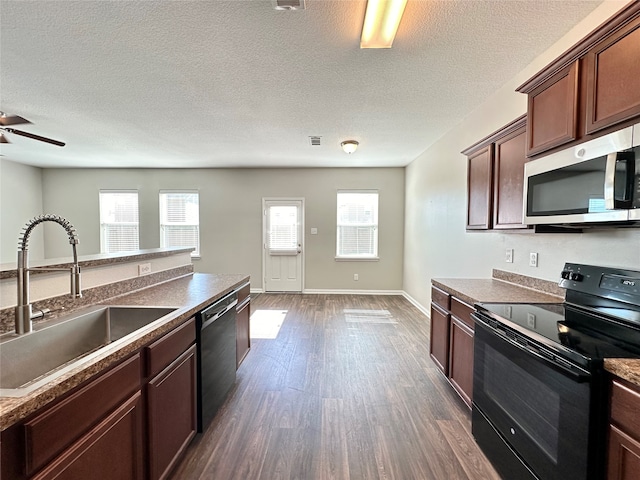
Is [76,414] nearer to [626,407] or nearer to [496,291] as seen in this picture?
[626,407]

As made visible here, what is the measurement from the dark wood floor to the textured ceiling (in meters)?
2.62

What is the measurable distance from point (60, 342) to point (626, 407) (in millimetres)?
2255

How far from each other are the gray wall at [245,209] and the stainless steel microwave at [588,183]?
4.11 m

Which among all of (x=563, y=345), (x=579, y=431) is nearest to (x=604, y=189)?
(x=563, y=345)

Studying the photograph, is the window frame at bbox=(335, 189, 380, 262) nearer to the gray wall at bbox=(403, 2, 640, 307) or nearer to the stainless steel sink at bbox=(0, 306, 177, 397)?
the gray wall at bbox=(403, 2, 640, 307)

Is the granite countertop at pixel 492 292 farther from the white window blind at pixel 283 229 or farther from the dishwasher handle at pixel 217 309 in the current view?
the white window blind at pixel 283 229

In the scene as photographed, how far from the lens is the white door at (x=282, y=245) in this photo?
584 centimetres

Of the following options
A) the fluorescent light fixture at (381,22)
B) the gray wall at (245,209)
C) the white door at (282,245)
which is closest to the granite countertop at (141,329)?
the fluorescent light fixture at (381,22)

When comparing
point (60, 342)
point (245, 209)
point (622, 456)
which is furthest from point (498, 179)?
point (245, 209)

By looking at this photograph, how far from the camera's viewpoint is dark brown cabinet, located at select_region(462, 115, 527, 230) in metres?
1.94

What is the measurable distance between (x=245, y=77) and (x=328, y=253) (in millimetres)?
3891

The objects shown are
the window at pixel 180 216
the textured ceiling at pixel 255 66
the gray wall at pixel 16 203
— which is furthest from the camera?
the window at pixel 180 216

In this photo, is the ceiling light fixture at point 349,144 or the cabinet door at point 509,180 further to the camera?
the ceiling light fixture at point 349,144

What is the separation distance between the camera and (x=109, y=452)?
3.40ft
